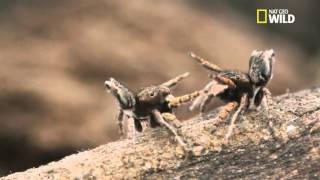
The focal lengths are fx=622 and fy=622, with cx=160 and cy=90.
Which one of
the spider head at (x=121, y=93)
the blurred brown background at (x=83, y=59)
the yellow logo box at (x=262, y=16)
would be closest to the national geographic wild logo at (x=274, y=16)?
the yellow logo box at (x=262, y=16)

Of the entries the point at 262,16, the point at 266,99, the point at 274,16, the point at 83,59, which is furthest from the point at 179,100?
the point at 262,16

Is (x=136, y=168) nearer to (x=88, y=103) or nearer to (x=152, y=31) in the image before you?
(x=88, y=103)

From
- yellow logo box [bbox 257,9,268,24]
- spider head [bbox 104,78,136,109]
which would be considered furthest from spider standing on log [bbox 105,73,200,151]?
yellow logo box [bbox 257,9,268,24]

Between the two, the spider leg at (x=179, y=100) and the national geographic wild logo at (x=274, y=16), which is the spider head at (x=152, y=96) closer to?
the spider leg at (x=179, y=100)

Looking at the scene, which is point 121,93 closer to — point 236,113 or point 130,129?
point 130,129

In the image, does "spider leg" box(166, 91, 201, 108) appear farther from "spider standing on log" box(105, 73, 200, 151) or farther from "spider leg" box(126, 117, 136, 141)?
"spider leg" box(126, 117, 136, 141)

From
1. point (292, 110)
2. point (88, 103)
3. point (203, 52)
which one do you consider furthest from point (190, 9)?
point (292, 110)
